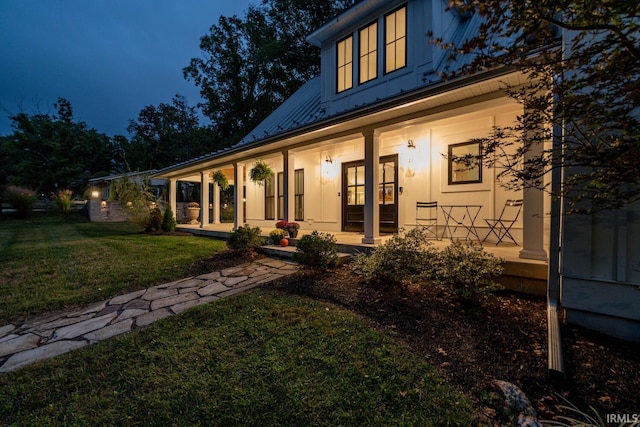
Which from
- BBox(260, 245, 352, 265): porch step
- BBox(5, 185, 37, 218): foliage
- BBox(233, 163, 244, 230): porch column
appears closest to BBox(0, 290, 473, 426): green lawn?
BBox(260, 245, 352, 265): porch step

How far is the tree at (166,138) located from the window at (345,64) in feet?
57.2

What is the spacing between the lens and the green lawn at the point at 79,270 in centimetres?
375

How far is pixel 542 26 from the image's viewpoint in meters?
1.49

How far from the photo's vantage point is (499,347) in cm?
230

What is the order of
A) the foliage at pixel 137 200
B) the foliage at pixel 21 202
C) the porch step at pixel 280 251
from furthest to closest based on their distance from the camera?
the foliage at pixel 21 202 → the foliage at pixel 137 200 → the porch step at pixel 280 251

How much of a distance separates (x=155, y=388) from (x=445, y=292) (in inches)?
120

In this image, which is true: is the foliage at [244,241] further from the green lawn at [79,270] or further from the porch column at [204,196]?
the porch column at [204,196]

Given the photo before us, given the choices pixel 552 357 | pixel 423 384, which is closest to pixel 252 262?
pixel 423 384

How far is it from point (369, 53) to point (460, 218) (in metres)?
4.46

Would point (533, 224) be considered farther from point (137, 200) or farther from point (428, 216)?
point (137, 200)

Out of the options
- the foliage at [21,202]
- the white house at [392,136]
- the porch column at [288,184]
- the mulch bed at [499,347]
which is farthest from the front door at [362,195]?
the foliage at [21,202]

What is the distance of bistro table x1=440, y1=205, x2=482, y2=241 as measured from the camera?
551 centimetres

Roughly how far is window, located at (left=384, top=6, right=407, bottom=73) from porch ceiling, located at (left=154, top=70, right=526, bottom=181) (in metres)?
2.31

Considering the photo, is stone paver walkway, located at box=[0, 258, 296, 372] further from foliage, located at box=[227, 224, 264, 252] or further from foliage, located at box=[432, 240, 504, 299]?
foliage, located at box=[432, 240, 504, 299]
